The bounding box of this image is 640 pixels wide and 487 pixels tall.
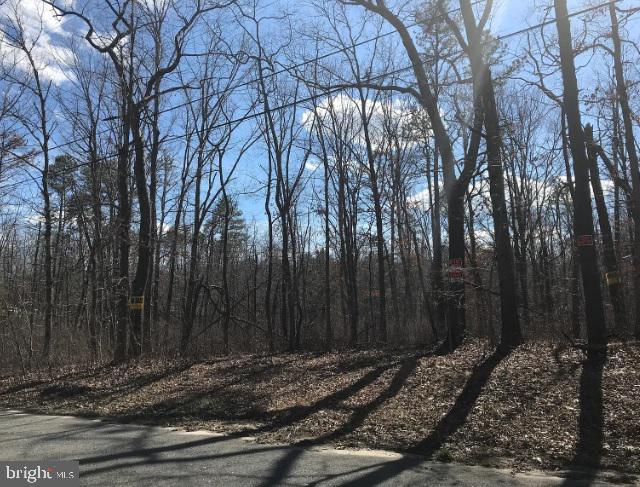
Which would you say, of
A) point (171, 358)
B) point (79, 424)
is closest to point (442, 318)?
point (171, 358)

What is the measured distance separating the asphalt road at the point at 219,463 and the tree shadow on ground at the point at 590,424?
32 centimetres

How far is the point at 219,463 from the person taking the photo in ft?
20.8

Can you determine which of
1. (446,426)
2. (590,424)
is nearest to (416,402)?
(446,426)

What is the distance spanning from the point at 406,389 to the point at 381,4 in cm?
945

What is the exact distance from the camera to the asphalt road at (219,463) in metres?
5.52

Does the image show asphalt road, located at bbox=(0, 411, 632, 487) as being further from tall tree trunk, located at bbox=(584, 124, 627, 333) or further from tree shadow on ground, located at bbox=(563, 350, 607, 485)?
tall tree trunk, located at bbox=(584, 124, 627, 333)

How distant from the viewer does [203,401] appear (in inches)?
421

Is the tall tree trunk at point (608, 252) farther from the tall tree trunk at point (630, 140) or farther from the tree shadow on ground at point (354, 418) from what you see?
the tree shadow on ground at point (354, 418)

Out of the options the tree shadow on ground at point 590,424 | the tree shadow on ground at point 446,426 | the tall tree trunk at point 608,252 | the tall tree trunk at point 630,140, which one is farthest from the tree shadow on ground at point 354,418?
the tall tree trunk at point 630,140

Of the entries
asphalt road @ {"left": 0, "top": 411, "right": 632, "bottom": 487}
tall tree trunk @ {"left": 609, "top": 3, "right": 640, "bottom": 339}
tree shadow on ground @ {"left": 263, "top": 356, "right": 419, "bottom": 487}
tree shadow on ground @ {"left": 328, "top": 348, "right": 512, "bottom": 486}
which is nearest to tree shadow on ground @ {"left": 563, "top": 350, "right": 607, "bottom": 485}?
asphalt road @ {"left": 0, "top": 411, "right": 632, "bottom": 487}

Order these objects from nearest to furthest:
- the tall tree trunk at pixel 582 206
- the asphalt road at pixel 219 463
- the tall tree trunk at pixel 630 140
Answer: the asphalt road at pixel 219 463 < the tall tree trunk at pixel 582 206 < the tall tree trunk at pixel 630 140

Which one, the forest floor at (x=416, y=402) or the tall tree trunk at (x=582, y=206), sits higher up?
the tall tree trunk at (x=582, y=206)

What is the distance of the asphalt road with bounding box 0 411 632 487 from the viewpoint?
5.52 m

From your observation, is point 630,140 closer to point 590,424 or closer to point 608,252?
point 608,252
